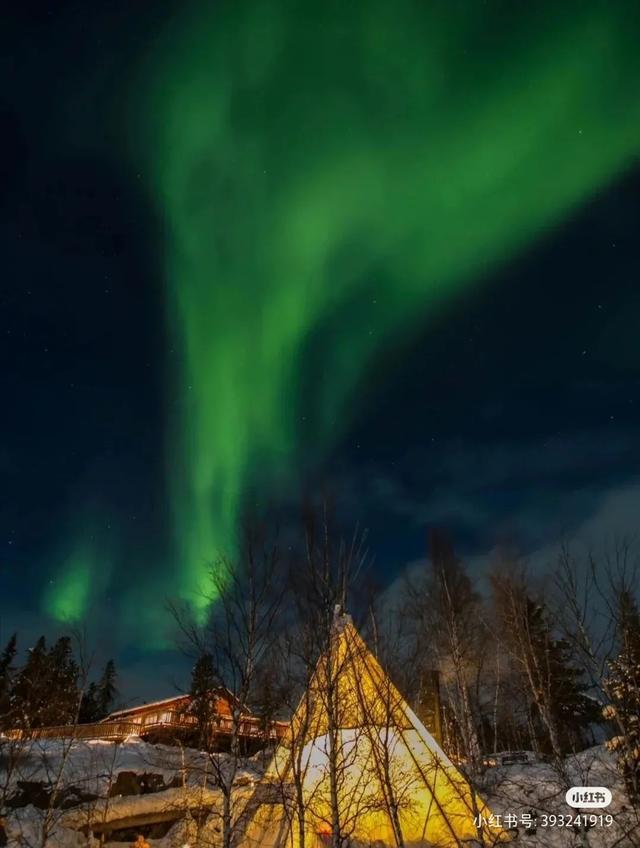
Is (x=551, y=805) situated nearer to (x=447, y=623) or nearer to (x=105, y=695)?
(x=447, y=623)

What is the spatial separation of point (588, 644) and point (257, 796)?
10.7m

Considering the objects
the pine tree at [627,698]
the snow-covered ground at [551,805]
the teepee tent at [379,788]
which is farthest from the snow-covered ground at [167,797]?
the teepee tent at [379,788]

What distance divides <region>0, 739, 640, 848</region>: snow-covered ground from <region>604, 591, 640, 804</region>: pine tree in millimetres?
1134

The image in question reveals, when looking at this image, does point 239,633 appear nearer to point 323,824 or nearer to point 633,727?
point 323,824

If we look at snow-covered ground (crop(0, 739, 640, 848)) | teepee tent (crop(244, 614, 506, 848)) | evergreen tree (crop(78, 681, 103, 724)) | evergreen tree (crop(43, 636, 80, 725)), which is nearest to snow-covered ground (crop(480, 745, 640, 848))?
snow-covered ground (crop(0, 739, 640, 848))

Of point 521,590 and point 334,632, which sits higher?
point 521,590

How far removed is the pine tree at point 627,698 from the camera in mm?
10508

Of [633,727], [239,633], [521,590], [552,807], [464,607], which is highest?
[464,607]

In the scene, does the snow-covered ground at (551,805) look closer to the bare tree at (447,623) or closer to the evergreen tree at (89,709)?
the bare tree at (447,623)

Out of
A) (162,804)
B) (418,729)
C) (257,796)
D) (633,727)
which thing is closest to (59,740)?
(162,804)

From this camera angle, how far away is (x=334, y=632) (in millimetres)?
12680

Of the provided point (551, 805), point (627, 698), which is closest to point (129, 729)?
point (551, 805)

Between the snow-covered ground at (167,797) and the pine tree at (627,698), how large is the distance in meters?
1.13

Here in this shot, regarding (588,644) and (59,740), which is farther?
(59,740)
